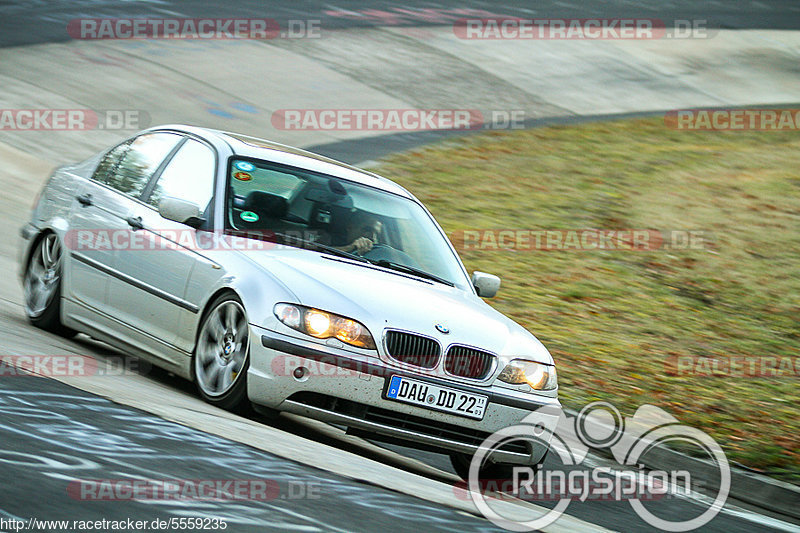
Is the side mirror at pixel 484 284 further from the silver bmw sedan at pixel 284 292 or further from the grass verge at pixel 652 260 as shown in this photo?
the grass verge at pixel 652 260

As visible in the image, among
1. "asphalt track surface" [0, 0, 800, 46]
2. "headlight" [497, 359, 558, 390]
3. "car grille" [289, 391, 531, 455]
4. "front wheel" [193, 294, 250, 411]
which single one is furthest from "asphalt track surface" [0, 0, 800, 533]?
"asphalt track surface" [0, 0, 800, 46]

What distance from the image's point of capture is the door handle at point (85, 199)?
8.52 metres

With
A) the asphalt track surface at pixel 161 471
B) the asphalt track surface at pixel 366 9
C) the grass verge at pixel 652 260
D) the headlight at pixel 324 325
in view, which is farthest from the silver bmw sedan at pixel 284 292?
the asphalt track surface at pixel 366 9

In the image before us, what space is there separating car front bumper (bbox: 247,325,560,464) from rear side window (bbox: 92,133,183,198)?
7.25 ft

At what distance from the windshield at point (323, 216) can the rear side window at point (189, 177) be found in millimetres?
165

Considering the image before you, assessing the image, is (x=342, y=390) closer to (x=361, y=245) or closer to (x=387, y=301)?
(x=387, y=301)

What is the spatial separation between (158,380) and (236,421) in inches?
57.8

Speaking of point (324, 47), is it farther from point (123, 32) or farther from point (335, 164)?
point (335, 164)

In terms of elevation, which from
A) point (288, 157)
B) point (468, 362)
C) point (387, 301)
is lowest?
point (468, 362)

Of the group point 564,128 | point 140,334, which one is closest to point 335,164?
point 140,334

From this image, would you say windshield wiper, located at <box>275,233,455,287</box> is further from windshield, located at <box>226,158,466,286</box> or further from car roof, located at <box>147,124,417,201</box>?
car roof, located at <box>147,124,417,201</box>

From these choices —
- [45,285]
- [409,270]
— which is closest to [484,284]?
[409,270]

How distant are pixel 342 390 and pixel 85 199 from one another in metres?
3.04

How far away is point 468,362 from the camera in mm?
6695
